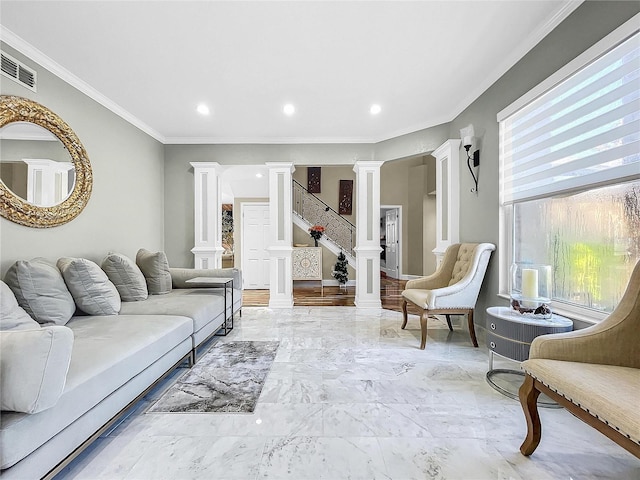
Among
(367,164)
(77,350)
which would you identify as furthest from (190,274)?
(367,164)

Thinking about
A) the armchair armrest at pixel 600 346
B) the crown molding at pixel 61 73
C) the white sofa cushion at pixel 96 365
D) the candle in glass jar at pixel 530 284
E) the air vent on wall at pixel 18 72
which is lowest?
the white sofa cushion at pixel 96 365

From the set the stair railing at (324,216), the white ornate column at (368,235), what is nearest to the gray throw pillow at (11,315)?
the white ornate column at (368,235)

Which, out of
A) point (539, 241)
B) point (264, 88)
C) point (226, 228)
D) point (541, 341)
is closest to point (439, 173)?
point (539, 241)

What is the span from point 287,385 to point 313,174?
22.1ft

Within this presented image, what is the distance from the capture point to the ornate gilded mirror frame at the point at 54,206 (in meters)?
2.43

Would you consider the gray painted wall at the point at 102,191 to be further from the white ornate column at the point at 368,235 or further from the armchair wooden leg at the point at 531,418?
the armchair wooden leg at the point at 531,418

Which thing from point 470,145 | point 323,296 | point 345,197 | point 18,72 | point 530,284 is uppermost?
point 18,72

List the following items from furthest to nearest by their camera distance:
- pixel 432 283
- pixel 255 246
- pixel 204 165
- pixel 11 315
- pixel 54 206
A: pixel 255 246, pixel 204 165, pixel 432 283, pixel 54 206, pixel 11 315

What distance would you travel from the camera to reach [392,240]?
9.11m

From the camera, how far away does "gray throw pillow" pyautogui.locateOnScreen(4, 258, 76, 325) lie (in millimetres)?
2148

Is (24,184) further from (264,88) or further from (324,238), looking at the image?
(324,238)

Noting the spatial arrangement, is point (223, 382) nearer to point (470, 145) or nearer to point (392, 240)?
point (470, 145)

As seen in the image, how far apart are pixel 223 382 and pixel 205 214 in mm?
3245

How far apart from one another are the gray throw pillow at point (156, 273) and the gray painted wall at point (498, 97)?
12.2 ft
